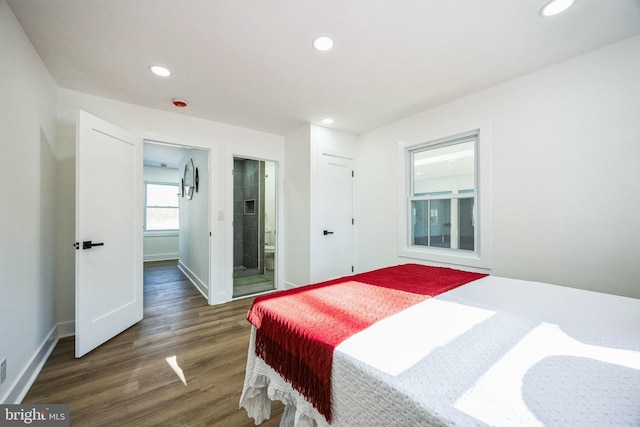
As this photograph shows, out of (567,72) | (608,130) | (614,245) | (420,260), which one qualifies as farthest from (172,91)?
(614,245)

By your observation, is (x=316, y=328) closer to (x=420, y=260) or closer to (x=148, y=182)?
(x=420, y=260)

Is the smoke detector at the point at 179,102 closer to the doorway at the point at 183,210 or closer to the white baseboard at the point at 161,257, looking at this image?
the doorway at the point at 183,210

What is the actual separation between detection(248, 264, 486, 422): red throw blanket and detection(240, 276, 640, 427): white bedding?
52 mm

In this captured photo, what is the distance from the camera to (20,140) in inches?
66.0

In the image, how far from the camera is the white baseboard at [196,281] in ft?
11.7

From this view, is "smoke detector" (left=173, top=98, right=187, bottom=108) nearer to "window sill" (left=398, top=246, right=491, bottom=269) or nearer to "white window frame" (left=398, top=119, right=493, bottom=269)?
"white window frame" (left=398, top=119, right=493, bottom=269)

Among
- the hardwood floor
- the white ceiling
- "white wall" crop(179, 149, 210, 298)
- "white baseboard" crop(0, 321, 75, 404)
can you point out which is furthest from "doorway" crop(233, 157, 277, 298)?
the white ceiling

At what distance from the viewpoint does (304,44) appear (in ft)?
5.82

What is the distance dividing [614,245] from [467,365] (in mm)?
2008

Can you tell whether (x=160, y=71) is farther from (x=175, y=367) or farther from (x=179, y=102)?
(x=175, y=367)

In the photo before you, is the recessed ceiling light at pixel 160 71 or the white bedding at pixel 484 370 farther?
the recessed ceiling light at pixel 160 71

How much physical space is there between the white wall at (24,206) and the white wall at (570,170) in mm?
3636

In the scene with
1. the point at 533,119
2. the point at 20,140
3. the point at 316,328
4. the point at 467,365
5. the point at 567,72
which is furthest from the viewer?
the point at 533,119

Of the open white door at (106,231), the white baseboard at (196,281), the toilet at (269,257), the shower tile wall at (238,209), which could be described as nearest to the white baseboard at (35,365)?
the open white door at (106,231)
